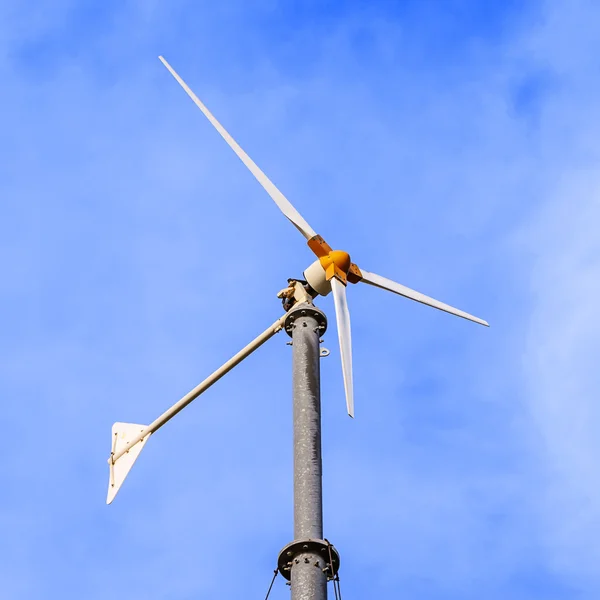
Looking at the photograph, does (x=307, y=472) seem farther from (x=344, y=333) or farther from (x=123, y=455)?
(x=123, y=455)

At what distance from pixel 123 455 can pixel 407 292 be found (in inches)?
280

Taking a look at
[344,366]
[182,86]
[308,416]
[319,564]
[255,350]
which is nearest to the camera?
[319,564]

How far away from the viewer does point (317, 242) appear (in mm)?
23875

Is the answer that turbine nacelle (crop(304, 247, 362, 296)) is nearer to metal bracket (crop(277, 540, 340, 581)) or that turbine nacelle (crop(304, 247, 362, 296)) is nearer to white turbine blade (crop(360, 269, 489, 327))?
white turbine blade (crop(360, 269, 489, 327))

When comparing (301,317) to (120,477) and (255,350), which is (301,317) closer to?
(255,350)

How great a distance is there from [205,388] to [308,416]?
5440 mm

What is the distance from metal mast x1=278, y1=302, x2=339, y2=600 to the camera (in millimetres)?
16656

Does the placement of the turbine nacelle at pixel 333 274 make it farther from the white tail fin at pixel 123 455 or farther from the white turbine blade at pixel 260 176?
the white tail fin at pixel 123 455

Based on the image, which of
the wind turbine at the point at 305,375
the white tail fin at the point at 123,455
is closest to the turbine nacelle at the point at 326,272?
the wind turbine at the point at 305,375

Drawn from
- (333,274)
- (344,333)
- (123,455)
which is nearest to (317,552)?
(344,333)

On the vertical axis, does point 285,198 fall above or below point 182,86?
below

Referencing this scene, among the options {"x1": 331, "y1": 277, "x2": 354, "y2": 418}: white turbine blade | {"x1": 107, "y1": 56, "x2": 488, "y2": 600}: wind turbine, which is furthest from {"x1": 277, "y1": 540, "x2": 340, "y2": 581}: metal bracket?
{"x1": 331, "y1": 277, "x2": 354, "y2": 418}: white turbine blade

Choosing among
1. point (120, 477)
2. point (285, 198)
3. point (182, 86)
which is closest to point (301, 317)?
point (285, 198)

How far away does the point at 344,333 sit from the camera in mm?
21375
